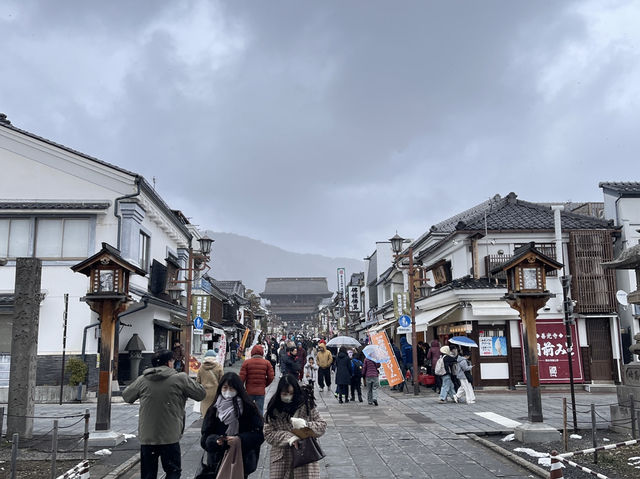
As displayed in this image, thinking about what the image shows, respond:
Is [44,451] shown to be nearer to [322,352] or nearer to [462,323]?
[322,352]

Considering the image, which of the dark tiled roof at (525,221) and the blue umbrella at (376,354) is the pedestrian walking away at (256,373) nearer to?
the blue umbrella at (376,354)

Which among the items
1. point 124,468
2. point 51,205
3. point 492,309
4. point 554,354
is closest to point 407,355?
point 492,309

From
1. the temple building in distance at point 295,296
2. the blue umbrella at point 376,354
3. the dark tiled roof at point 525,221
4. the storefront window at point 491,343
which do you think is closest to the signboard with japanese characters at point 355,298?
the dark tiled roof at point 525,221

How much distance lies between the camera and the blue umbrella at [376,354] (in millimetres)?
18191

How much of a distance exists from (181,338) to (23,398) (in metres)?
20.2

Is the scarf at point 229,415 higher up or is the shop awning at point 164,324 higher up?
the shop awning at point 164,324

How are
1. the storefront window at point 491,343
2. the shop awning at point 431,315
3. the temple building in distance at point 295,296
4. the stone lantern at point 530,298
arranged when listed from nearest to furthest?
the stone lantern at point 530,298 → the storefront window at point 491,343 → the shop awning at point 431,315 → the temple building in distance at point 295,296

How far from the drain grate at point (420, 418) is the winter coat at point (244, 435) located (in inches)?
337

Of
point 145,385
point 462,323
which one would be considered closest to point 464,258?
point 462,323

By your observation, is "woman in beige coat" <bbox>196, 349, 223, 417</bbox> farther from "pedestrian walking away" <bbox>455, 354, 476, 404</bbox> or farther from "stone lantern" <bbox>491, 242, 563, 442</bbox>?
"pedestrian walking away" <bbox>455, 354, 476, 404</bbox>

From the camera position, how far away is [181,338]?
102ft

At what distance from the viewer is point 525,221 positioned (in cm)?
2422

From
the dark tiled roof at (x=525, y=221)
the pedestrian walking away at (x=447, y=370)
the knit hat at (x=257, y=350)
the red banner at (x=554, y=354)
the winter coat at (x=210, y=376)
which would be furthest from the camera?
the dark tiled roof at (x=525, y=221)

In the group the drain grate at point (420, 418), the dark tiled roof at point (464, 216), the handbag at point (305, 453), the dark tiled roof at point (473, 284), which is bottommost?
the drain grate at point (420, 418)
